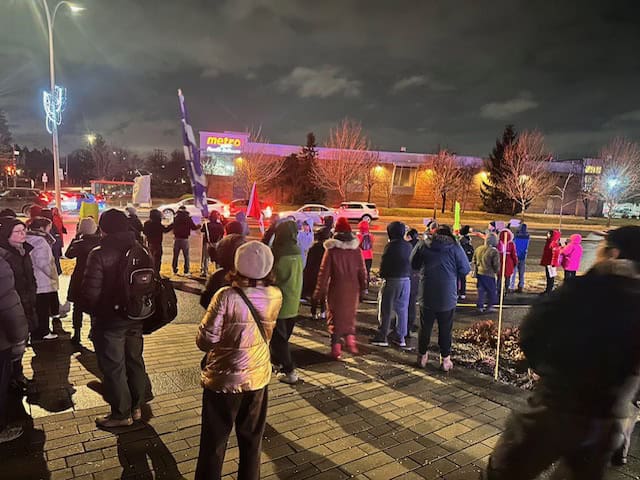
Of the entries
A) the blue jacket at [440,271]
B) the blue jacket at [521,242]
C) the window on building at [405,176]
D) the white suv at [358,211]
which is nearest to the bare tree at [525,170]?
the window on building at [405,176]

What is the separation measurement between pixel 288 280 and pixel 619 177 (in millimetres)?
53253

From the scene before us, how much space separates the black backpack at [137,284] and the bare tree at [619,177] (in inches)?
2070

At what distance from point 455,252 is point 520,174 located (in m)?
45.0

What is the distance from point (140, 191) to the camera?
19828 millimetres

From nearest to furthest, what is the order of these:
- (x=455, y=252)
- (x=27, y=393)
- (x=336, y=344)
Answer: (x=27, y=393) → (x=455, y=252) → (x=336, y=344)

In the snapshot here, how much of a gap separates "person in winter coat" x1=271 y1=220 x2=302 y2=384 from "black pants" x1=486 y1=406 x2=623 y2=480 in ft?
9.80

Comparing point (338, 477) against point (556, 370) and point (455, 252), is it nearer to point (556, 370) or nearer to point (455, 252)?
point (556, 370)

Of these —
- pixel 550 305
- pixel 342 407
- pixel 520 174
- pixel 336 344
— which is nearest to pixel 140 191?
pixel 336 344

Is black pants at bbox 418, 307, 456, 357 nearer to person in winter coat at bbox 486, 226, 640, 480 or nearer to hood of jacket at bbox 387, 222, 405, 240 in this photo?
hood of jacket at bbox 387, 222, 405, 240

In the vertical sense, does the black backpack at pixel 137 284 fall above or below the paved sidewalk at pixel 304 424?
above

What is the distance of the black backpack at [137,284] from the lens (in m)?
3.89

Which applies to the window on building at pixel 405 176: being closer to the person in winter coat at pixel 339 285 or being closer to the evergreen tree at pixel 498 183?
the evergreen tree at pixel 498 183

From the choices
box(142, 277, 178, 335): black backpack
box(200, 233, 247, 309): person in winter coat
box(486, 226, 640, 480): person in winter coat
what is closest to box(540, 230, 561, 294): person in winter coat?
box(486, 226, 640, 480): person in winter coat

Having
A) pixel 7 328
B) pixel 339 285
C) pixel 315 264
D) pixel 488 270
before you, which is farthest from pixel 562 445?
pixel 488 270
